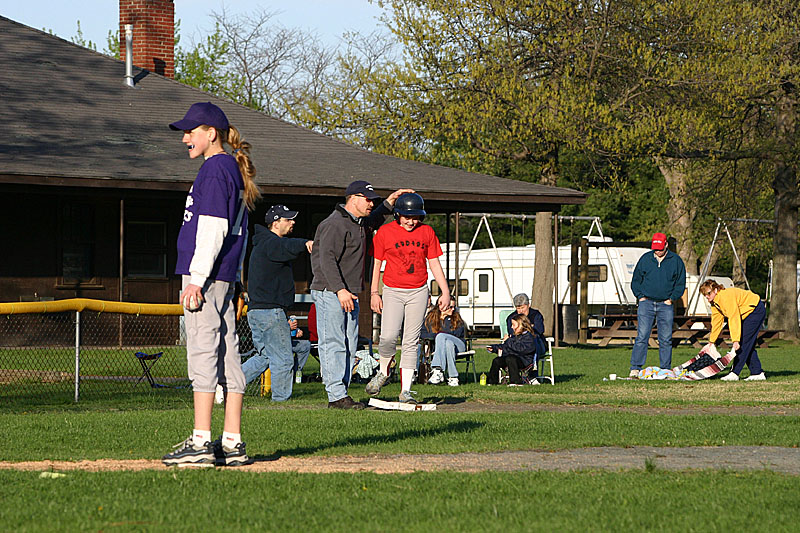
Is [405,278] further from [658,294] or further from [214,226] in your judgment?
[658,294]

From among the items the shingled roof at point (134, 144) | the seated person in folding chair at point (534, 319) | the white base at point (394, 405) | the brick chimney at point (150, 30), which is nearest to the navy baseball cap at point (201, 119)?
the white base at point (394, 405)

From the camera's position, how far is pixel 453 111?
2983 centimetres

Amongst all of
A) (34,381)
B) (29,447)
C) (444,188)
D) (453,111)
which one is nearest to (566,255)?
(453,111)

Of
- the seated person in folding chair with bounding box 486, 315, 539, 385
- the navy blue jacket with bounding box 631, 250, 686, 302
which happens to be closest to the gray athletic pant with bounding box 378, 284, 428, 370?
the seated person in folding chair with bounding box 486, 315, 539, 385

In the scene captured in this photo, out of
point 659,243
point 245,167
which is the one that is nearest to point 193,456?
point 245,167

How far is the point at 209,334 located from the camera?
643cm

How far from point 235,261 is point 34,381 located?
26.4ft

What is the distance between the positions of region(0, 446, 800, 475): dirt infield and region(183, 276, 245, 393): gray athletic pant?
1.88 ft

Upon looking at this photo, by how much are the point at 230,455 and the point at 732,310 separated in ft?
34.4

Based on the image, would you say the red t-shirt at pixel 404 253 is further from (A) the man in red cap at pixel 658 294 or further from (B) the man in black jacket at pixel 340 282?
(A) the man in red cap at pixel 658 294

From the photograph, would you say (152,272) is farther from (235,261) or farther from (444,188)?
(235,261)

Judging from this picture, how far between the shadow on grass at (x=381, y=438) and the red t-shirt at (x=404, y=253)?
1892mm

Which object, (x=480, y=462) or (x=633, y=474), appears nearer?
(x=633, y=474)

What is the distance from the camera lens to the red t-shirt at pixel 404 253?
1062 cm
